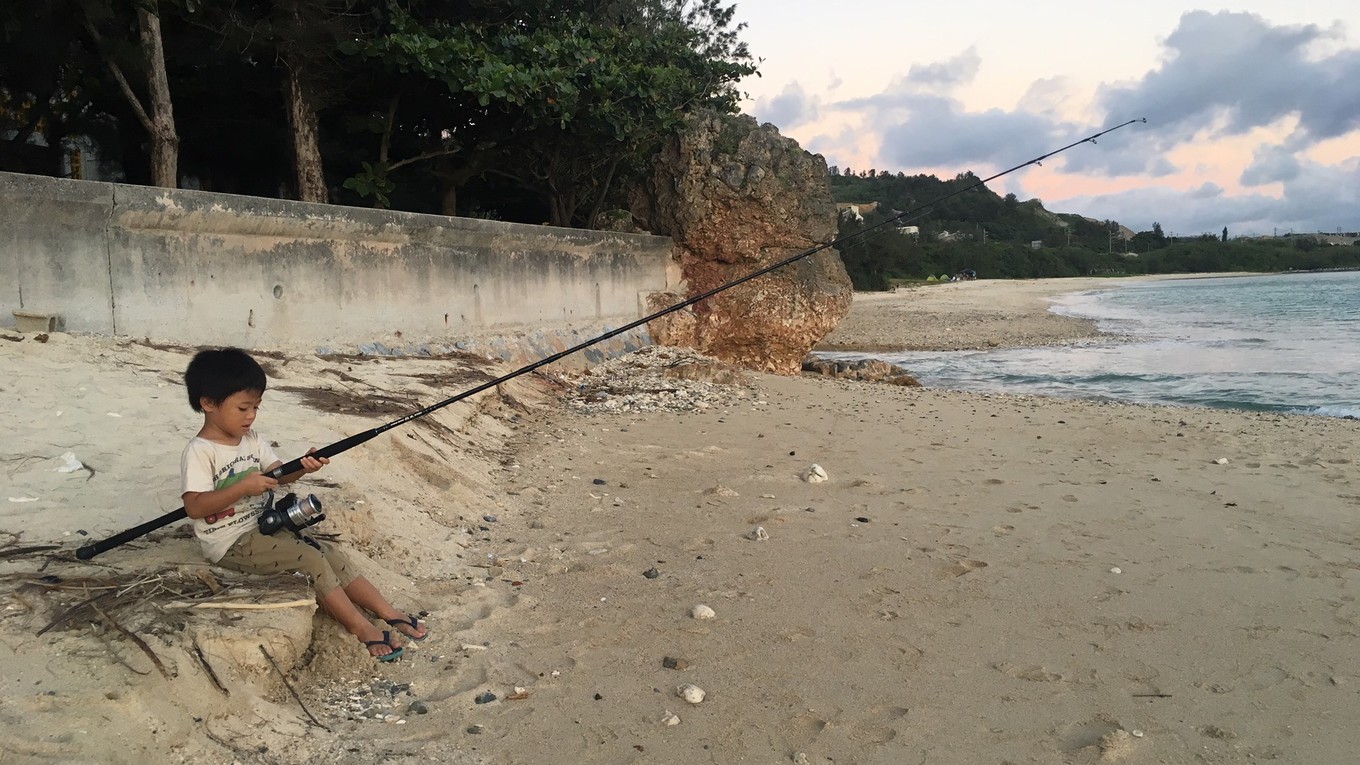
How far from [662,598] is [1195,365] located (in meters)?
17.2

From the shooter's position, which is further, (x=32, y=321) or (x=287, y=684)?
(x=32, y=321)

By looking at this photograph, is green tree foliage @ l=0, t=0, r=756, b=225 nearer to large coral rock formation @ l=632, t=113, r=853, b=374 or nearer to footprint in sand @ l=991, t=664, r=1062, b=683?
large coral rock formation @ l=632, t=113, r=853, b=374

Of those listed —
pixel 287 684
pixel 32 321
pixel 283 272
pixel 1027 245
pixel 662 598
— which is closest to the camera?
pixel 287 684

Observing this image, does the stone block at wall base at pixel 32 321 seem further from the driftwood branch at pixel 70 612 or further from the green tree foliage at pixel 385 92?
the driftwood branch at pixel 70 612

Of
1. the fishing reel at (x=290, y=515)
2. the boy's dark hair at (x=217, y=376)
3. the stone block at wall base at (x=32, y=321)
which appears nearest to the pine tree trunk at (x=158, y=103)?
the stone block at wall base at (x=32, y=321)

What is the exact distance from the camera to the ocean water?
13833 mm

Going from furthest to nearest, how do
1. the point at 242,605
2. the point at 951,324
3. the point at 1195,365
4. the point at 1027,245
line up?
the point at 1027,245
the point at 951,324
the point at 1195,365
the point at 242,605

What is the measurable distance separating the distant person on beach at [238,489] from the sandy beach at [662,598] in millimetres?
83

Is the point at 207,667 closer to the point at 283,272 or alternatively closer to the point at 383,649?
the point at 383,649

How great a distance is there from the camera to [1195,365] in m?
18.2

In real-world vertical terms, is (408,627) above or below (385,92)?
below

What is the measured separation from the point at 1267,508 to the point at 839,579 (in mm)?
3270

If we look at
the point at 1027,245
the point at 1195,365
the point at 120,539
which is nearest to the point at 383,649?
the point at 120,539

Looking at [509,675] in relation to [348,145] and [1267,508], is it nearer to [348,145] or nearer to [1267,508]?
[1267,508]
